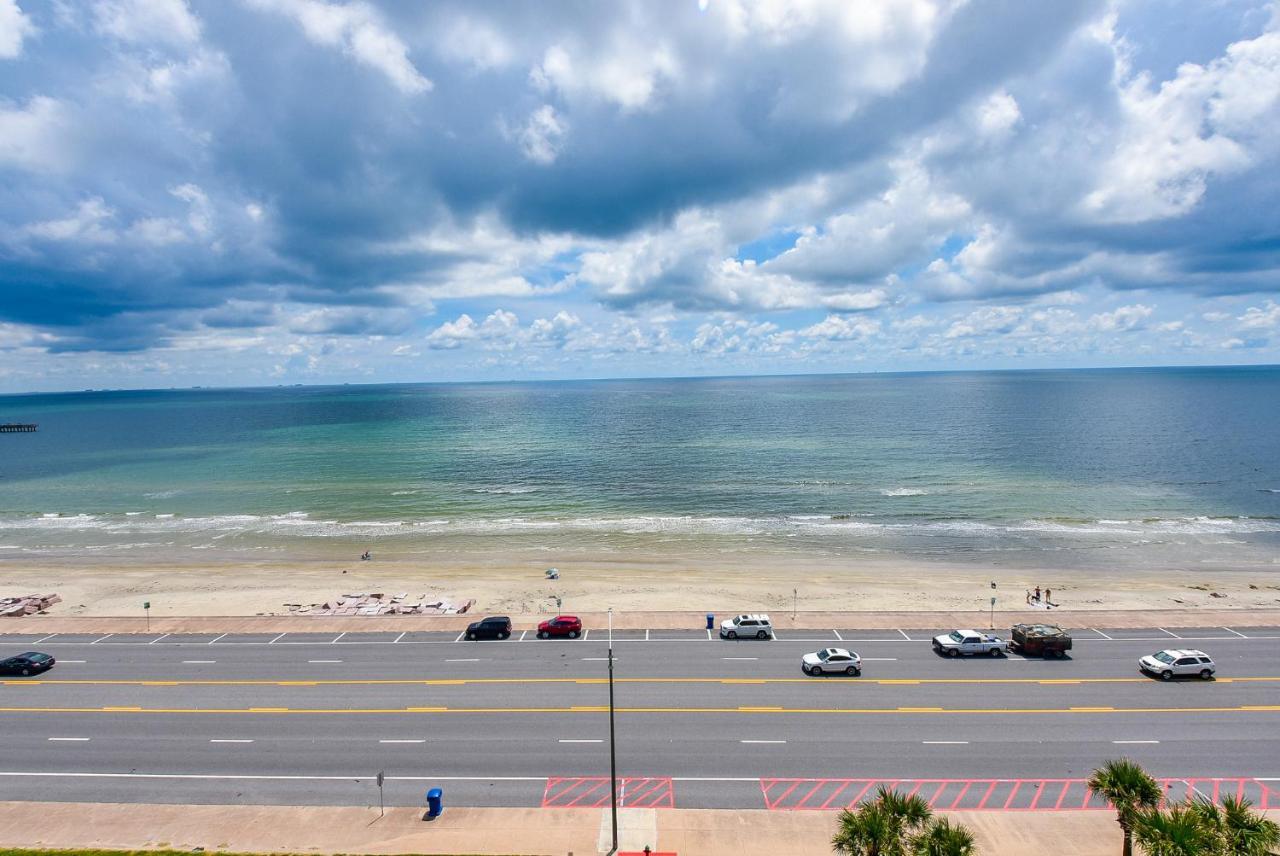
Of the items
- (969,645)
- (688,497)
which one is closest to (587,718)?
(969,645)

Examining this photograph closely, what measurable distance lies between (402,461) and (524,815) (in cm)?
Result: 11229

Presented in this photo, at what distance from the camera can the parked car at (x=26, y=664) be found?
117ft

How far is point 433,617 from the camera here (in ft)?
146

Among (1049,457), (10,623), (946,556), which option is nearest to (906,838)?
(946,556)

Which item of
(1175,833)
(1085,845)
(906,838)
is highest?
(1175,833)

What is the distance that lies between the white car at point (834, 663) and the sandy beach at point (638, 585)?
38.7ft

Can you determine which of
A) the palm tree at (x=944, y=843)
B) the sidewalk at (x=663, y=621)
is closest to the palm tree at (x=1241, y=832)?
the palm tree at (x=944, y=843)

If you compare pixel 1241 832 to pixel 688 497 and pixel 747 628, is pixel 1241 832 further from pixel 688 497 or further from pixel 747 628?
pixel 688 497

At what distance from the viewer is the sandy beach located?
163 feet

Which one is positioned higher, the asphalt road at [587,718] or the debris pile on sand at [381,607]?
the debris pile on sand at [381,607]

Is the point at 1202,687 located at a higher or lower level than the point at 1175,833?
lower

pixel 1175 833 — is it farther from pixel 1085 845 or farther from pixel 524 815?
pixel 524 815

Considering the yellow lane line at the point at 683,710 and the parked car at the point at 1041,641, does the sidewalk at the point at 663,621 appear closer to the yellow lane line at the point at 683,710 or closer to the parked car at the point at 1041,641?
the parked car at the point at 1041,641

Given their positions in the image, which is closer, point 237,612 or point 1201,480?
point 237,612
